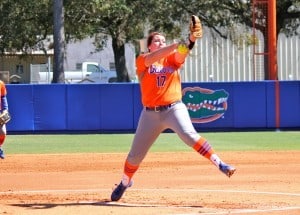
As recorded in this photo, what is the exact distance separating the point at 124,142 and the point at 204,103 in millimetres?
5126

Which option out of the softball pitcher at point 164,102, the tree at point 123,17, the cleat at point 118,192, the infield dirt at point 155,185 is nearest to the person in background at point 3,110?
the infield dirt at point 155,185

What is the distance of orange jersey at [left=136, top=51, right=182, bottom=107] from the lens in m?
9.08

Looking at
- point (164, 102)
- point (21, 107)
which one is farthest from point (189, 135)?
point (21, 107)

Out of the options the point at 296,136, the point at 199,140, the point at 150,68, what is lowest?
the point at 296,136

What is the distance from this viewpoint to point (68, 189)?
37.0 ft

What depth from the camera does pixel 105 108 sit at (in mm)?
26203

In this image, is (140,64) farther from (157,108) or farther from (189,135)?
(189,135)

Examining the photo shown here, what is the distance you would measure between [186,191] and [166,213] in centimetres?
227

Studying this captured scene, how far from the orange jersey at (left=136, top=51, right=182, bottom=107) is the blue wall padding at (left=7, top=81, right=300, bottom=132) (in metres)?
16.9

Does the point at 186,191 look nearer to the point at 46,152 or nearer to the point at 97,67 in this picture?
the point at 46,152

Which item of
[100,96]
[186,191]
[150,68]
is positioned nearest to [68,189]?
[186,191]

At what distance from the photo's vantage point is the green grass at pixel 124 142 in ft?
63.1

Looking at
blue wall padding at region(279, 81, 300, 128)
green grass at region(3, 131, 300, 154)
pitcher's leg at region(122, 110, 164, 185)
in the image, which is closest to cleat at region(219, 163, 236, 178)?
pitcher's leg at region(122, 110, 164, 185)

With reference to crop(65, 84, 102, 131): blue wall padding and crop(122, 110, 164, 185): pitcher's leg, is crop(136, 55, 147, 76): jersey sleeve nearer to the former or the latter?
crop(122, 110, 164, 185): pitcher's leg
